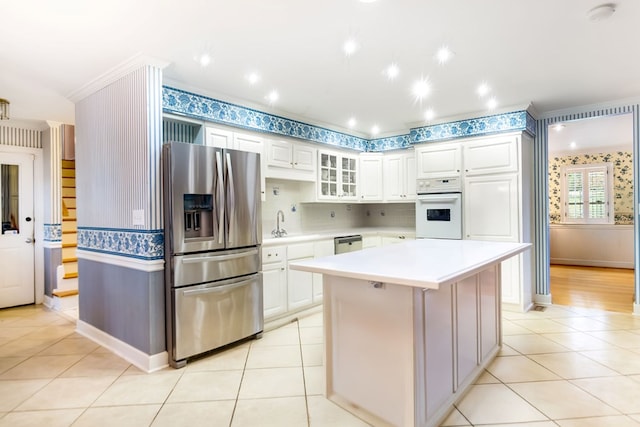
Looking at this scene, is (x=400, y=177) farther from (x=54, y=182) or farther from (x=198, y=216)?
(x=54, y=182)

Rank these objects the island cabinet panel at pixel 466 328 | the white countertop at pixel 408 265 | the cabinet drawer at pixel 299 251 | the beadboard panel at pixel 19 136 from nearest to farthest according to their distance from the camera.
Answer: the white countertop at pixel 408 265 → the island cabinet panel at pixel 466 328 → the cabinet drawer at pixel 299 251 → the beadboard panel at pixel 19 136

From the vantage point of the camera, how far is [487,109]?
409cm

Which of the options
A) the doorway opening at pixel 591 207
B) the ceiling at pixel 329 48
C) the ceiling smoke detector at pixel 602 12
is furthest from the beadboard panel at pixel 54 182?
the doorway opening at pixel 591 207

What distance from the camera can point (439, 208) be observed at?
445 centimetres

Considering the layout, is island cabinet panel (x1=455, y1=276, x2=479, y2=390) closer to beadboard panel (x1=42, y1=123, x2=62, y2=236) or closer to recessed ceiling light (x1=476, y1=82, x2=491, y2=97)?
recessed ceiling light (x1=476, y1=82, x2=491, y2=97)

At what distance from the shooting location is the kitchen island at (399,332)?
69.6 inches

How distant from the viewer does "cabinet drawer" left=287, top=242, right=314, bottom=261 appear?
3.80 m

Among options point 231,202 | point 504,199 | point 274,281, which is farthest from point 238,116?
point 504,199

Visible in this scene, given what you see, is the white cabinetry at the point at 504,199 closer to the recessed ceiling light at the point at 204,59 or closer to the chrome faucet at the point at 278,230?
the chrome faucet at the point at 278,230

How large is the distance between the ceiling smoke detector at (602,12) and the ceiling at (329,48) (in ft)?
0.13

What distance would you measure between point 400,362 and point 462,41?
2130 millimetres

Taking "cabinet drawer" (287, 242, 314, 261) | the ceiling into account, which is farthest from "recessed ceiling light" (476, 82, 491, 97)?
"cabinet drawer" (287, 242, 314, 261)

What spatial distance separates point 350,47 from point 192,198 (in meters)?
1.67

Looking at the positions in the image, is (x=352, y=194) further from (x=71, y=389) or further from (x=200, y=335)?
(x=71, y=389)
